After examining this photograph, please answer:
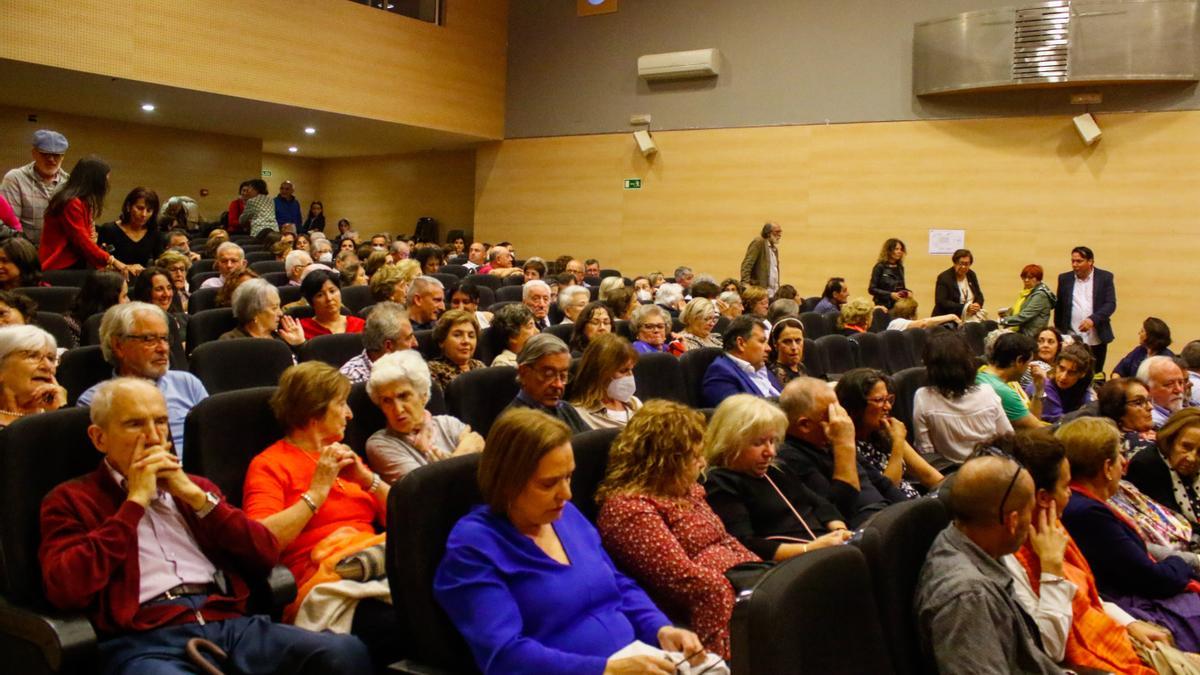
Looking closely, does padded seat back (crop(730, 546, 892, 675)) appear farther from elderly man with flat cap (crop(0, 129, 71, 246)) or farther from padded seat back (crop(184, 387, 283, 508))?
elderly man with flat cap (crop(0, 129, 71, 246))

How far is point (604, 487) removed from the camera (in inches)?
99.9

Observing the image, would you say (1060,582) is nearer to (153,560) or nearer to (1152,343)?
(153,560)

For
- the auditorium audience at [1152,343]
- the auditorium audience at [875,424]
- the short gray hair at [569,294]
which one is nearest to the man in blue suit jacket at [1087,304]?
the auditorium audience at [1152,343]

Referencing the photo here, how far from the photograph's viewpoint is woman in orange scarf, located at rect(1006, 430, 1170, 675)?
2352 millimetres

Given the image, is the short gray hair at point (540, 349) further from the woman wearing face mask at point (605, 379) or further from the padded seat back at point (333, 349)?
the padded seat back at point (333, 349)

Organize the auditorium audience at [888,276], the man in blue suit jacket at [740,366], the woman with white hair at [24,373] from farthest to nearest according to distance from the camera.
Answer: the auditorium audience at [888,276] < the man in blue suit jacket at [740,366] < the woman with white hair at [24,373]

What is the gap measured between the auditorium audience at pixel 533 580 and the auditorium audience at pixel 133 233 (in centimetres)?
477

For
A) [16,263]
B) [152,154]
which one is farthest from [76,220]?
[152,154]

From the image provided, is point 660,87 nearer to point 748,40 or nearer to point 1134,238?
point 748,40

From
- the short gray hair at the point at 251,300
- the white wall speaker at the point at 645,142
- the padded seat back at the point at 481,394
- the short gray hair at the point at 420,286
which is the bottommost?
the padded seat back at the point at 481,394

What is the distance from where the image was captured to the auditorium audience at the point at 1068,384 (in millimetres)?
5078

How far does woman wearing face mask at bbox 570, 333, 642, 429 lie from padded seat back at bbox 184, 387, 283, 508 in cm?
131

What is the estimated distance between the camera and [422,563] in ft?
6.61

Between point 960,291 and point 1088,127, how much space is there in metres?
2.02
